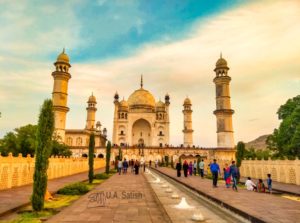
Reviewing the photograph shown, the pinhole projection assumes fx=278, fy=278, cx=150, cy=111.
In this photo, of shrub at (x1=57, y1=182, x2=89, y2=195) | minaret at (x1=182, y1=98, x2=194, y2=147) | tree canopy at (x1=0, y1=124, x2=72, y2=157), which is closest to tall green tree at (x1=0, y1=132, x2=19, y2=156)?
tree canopy at (x1=0, y1=124, x2=72, y2=157)

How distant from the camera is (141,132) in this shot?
71.4 m

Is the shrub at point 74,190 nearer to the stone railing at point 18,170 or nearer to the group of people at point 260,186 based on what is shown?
the stone railing at point 18,170

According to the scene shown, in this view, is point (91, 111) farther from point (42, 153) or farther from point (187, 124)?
point (42, 153)

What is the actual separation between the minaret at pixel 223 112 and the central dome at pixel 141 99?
2035 centimetres

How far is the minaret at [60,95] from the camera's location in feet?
167

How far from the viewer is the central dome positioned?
2815 inches

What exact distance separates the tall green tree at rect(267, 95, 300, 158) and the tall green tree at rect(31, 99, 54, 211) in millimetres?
28199

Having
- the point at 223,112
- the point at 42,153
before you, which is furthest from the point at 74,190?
the point at 223,112

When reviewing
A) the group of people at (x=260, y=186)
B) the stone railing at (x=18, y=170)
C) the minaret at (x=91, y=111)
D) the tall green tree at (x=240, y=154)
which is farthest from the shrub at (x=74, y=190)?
the minaret at (x=91, y=111)

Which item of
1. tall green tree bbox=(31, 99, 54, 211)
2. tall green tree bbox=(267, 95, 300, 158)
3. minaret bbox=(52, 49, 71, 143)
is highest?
minaret bbox=(52, 49, 71, 143)

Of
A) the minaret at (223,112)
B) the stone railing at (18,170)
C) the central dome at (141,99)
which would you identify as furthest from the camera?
the central dome at (141,99)

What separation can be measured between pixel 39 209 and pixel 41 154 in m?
1.67

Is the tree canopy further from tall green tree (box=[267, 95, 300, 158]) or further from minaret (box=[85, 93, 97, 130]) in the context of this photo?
tall green tree (box=[267, 95, 300, 158])

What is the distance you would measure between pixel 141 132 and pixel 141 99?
8.53 metres
